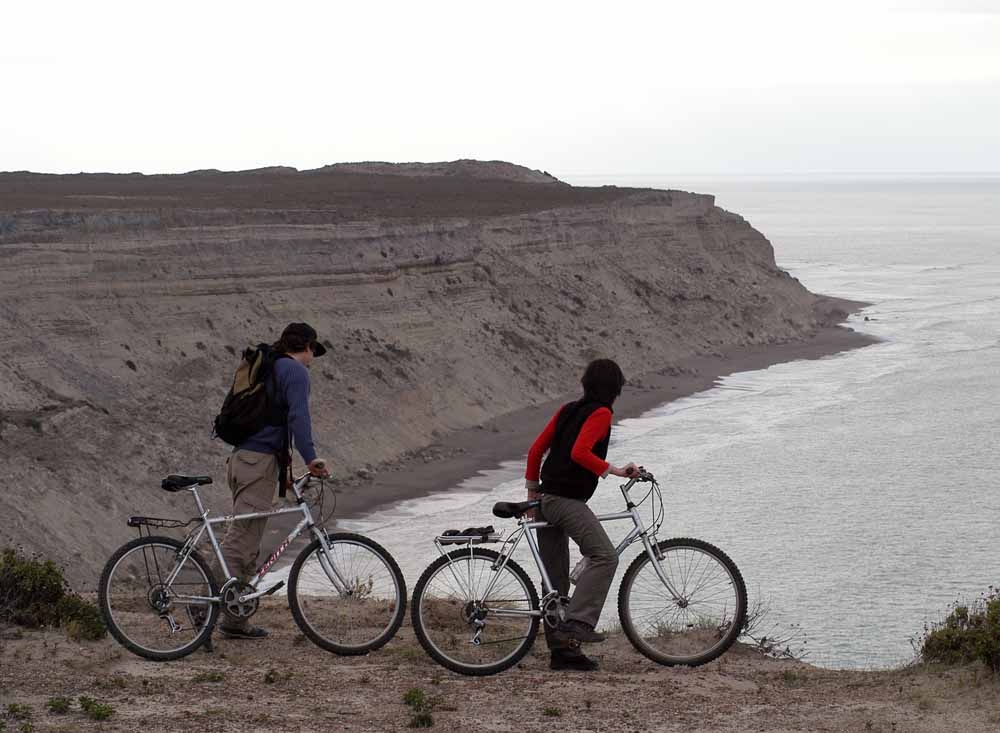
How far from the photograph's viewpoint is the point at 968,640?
890 centimetres

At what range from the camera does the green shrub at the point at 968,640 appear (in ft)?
27.9

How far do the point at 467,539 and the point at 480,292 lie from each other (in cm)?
3545

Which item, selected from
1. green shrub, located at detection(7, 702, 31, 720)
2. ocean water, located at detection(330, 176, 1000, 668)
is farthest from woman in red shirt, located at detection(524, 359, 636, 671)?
ocean water, located at detection(330, 176, 1000, 668)

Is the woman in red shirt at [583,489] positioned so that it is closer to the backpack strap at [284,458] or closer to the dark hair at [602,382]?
the dark hair at [602,382]

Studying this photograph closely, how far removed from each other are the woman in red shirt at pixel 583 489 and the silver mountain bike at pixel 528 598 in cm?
13

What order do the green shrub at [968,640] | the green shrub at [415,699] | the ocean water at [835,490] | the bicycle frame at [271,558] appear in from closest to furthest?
1. the green shrub at [415,699]
2. the bicycle frame at [271,558]
3. the green shrub at [968,640]
4. the ocean water at [835,490]

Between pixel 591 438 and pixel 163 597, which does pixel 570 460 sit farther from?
pixel 163 597

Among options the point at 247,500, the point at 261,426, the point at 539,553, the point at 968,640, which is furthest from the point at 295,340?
the point at 968,640

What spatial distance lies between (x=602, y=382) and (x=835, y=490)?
19148 millimetres

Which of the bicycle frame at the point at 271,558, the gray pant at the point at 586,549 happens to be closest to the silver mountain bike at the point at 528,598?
the gray pant at the point at 586,549

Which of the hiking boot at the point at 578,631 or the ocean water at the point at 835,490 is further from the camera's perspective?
the ocean water at the point at 835,490

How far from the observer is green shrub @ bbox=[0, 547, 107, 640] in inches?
366

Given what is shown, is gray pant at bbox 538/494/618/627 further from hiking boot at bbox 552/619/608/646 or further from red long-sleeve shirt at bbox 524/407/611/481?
red long-sleeve shirt at bbox 524/407/611/481

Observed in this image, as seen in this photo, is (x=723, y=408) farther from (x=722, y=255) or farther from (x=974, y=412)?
(x=722, y=255)
